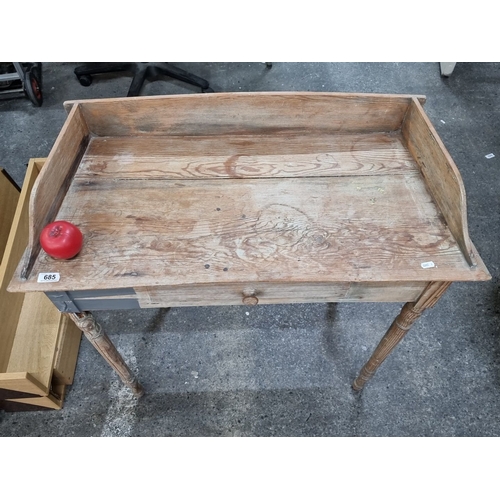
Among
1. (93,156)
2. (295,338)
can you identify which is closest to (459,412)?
(295,338)

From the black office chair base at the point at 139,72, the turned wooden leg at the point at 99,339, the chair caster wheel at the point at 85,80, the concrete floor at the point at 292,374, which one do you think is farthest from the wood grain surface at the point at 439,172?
the chair caster wheel at the point at 85,80

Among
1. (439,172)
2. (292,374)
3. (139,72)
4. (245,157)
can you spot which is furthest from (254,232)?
(139,72)

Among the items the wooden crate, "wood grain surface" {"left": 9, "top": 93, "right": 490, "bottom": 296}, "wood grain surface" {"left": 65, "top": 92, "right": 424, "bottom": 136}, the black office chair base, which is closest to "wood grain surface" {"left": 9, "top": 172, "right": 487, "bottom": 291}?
"wood grain surface" {"left": 9, "top": 93, "right": 490, "bottom": 296}

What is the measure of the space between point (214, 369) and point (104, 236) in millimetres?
894

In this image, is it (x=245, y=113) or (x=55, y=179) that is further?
(x=245, y=113)

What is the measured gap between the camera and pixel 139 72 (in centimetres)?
284

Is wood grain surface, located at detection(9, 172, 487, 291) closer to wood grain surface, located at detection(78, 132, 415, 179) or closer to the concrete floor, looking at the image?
wood grain surface, located at detection(78, 132, 415, 179)

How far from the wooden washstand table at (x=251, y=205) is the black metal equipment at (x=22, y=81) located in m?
1.87

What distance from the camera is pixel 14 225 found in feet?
5.40

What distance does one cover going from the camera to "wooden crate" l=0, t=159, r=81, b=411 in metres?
1.51

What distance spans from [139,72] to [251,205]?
2.21 meters

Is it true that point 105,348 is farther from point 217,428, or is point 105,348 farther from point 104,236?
point 217,428

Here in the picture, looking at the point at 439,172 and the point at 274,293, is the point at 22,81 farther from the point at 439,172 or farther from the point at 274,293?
the point at 439,172

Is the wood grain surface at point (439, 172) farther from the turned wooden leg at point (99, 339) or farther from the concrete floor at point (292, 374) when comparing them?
the turned wooden leg at point (99, 339)
